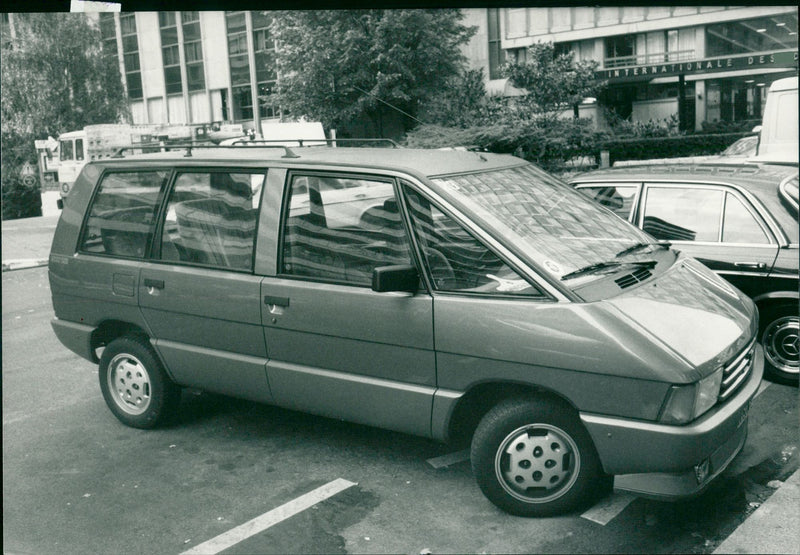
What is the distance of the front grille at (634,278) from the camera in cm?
395

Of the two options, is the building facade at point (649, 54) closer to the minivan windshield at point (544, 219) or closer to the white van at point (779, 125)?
the white van at point (779, 125)

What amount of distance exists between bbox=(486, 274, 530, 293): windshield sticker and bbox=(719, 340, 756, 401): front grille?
3.28 ft

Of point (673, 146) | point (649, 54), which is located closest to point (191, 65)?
point (649, 54)

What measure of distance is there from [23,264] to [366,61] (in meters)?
9.64

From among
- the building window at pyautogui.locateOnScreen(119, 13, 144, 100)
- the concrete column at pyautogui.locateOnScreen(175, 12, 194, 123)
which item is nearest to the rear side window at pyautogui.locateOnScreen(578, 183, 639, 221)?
the concrete column at pyautogui.locateOnScreen(175, 12, 194, 123)

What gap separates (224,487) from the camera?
453 centimetres

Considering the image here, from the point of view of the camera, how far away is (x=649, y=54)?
29.0 metres

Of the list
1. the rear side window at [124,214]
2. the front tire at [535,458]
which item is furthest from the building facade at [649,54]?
the front tire at [535,458]

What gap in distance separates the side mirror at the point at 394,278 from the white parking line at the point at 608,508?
55.7 inches

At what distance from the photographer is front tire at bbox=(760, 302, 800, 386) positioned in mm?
5691

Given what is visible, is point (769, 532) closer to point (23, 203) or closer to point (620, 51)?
point (620, 51)

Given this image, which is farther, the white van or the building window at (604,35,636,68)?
the building window at (604,35,636,68)

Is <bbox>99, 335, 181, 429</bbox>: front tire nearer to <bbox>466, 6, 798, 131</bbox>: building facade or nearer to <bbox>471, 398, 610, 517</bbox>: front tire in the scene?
<bbox>471, 398, 610, 517</bbox>: front tire

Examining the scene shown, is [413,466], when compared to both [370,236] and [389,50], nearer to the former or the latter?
[370,236]
